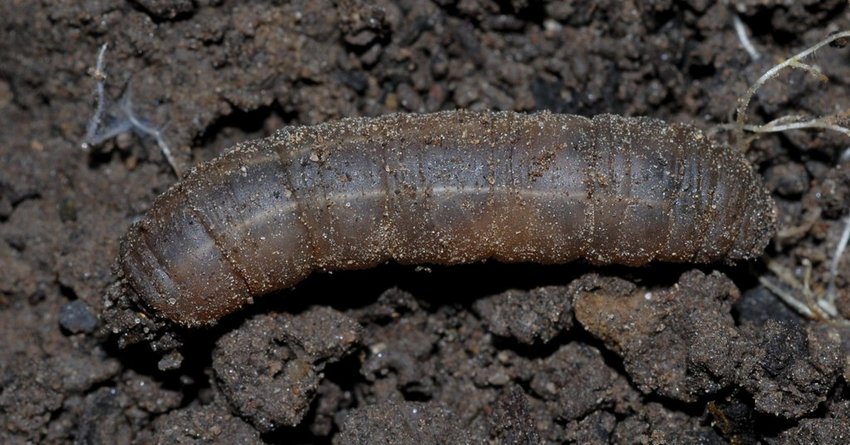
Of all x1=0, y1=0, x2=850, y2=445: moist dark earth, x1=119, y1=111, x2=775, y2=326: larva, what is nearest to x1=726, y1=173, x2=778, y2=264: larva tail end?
x1=119, y1=111, x2=775, y2=326: larva

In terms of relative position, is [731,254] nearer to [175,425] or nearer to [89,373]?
[175,425]

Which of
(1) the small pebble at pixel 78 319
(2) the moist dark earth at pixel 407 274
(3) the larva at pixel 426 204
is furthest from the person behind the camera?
(1) the small pebble at pixel 78 319

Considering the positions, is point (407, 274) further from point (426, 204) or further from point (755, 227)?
point (755, 227)

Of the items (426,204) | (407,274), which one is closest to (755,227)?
(426,204)

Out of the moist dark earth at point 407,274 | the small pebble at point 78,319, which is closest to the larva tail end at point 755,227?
the moist dark earth at point 407,274

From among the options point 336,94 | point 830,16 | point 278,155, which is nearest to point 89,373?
point 278,155

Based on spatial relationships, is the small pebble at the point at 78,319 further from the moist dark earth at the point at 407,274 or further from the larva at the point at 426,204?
the larva at the point at 426,204
